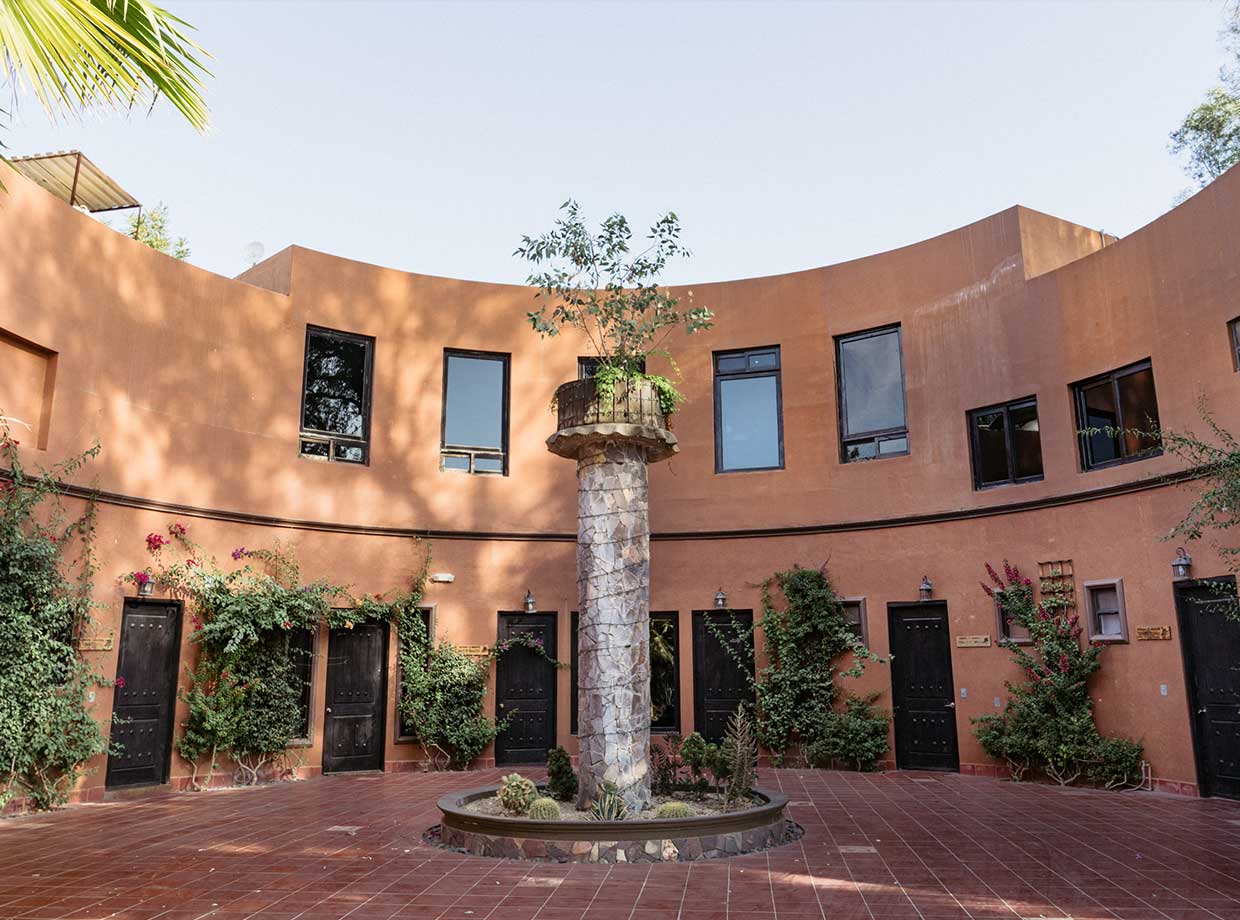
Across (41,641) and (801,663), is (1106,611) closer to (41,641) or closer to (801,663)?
(801,663)

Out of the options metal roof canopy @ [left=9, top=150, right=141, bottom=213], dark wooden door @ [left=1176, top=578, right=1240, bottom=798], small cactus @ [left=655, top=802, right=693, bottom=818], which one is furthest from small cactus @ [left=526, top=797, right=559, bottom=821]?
metal roof canopy @ [left=9, top=150, right=141, bottom=213]

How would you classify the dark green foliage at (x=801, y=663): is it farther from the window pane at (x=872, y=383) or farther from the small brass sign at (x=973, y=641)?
the window pane at (x=872, y=383)

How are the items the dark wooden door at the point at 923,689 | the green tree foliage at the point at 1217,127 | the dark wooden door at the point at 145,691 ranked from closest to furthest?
the dark wooden door at the point at 145,691, the dark wooden door at the point at 923,689, the green tree foliage at the point at 1217,127

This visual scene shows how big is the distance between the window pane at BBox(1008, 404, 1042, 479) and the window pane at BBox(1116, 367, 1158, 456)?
0.94m

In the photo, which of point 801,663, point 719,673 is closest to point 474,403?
point 719,673

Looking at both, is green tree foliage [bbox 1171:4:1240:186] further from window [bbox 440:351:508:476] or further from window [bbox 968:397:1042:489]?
window [bbox 440:351:508:476]

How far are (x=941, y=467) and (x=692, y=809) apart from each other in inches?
221

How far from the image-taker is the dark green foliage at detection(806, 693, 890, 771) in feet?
34.8

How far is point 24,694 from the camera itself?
26.1 ft

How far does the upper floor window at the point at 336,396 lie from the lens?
1116cm

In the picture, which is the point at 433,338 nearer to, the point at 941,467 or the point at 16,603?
the point at 16,603

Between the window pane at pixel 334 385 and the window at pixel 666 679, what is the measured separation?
4503 millimetres

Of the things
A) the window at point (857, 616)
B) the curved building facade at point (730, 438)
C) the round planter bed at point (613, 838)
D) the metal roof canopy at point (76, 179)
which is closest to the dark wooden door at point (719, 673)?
the curved building facade at point (730, 438)

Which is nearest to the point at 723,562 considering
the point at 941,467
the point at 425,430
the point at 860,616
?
the point at 860,616
